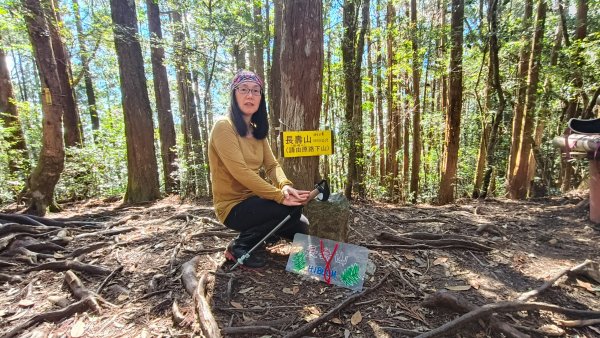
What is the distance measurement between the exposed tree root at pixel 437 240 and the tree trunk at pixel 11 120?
28.5 feet

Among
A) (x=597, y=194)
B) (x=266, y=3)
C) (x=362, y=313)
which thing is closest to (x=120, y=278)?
(x=362, y=313)

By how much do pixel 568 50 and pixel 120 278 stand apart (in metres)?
9.10

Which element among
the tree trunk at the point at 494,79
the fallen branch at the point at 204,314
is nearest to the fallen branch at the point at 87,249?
the fallen branch at the point at 204,314

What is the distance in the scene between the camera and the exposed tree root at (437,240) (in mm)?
3115

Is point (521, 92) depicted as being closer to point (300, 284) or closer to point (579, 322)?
point (579, 322)

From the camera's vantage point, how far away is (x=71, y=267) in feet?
9.58

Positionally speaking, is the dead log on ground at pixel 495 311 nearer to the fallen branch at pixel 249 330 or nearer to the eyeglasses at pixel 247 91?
the fallen branch at pixel 249 330

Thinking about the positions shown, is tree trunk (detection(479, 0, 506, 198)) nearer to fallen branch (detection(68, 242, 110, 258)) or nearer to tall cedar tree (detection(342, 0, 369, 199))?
tall cedar tree (detection(342, 0, 369, 199))

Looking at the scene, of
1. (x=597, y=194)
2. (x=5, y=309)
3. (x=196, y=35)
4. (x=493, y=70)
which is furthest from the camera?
(x=196, y=35)

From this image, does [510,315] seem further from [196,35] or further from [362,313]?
[196,35]

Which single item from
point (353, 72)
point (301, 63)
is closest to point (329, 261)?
point (301, 63)

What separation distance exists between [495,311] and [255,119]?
234 centimetres

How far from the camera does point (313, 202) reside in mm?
2840

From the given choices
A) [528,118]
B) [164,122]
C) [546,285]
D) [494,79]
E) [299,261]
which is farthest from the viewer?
[164,122]
